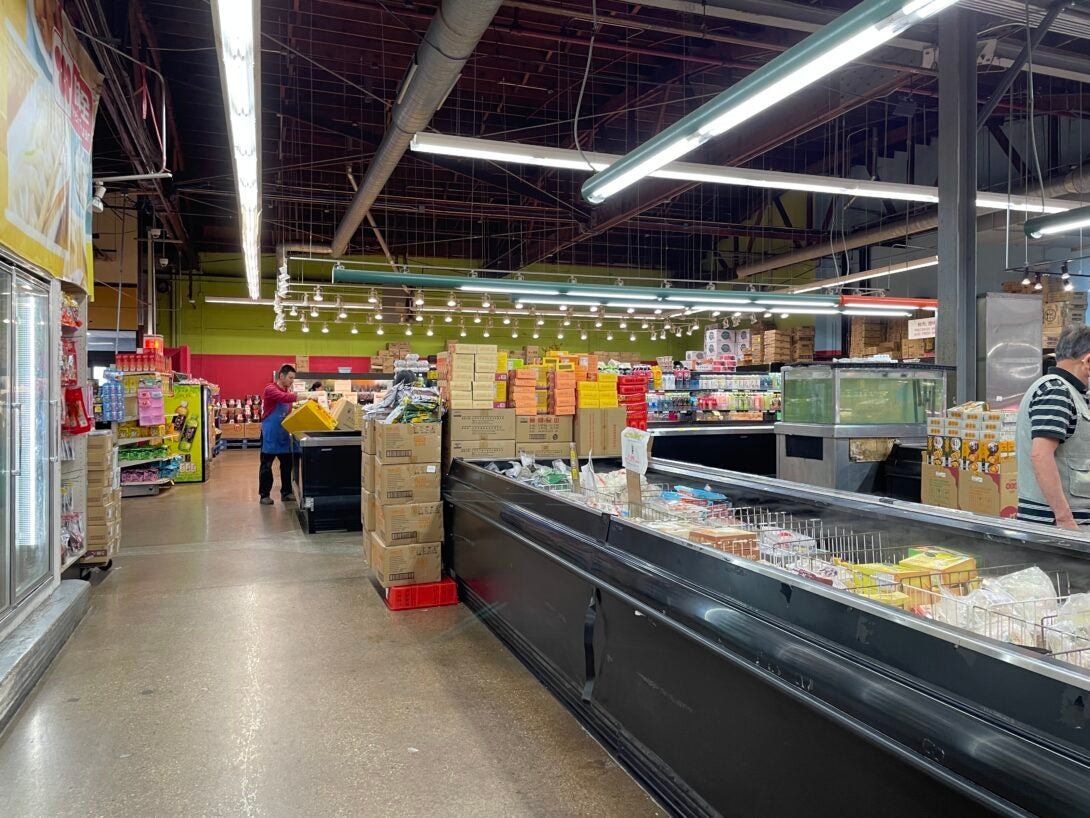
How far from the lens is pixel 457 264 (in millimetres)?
21016

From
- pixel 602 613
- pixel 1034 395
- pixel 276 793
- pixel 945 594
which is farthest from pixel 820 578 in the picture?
pixel 276 793

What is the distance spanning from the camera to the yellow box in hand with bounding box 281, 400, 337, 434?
26.8ft

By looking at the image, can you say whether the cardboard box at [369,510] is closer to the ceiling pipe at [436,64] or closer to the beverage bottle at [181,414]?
the ceiling pipe at [436,64]

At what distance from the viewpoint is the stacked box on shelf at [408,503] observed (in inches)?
187

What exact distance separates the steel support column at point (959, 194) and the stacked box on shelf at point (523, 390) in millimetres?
3840

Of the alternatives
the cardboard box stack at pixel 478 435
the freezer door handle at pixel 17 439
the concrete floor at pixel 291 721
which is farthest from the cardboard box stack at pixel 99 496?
the cardboard box stack at pixel 478 435

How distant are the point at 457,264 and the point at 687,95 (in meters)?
12.5

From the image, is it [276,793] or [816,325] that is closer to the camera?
[276,793]

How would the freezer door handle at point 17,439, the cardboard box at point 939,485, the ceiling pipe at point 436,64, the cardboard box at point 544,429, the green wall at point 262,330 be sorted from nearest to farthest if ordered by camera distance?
1. the freezer door handle at point 17,439
2. the ceiling pipe at point 436,64
3. the cardboard box at point 939,485
4. the cardboard box at point 544,429
5. the green wall at point 262,330

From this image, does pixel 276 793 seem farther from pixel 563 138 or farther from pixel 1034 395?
pixel 563 138

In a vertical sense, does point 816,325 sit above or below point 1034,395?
above

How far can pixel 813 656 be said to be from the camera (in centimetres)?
173

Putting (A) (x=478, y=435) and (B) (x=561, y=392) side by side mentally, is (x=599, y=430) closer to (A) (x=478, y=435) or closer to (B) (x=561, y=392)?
(B) (x=561, y=392)

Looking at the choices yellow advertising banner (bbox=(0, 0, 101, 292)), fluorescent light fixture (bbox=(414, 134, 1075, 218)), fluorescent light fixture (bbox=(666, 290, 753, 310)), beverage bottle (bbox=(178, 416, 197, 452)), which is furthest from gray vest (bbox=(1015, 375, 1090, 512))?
beverage bottle (bbox=(178, 416, 197, 452))
